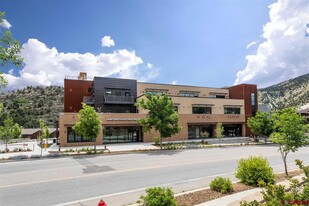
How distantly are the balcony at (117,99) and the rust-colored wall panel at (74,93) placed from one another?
6152 mm

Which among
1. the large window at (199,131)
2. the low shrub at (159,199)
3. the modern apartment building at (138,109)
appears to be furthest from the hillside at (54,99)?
the low shrub at (159,199)

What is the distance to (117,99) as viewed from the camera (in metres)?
42.7

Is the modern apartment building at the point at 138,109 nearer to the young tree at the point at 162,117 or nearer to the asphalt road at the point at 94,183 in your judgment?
the young tree at the point at 162,117

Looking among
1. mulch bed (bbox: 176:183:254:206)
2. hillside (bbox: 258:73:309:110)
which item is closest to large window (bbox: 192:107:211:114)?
mulch bed (bbox: 176:183:254:206)

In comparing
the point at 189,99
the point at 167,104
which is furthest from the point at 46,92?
the point at 167,104

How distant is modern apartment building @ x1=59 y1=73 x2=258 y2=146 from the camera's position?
3781 cm

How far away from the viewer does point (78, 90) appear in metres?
45.3

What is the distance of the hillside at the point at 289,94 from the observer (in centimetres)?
12561

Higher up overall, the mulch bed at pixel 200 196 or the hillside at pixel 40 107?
the hillside at pixel 40 107

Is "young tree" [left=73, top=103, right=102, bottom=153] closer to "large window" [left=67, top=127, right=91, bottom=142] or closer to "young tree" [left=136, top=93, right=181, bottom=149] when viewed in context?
"young tree" [left=136, top=93, right=181, bottom=149]

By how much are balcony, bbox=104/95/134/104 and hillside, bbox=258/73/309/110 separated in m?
104

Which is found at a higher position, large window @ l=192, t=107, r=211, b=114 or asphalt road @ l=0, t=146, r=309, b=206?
large window @ l=192, t=107, r=211, b=114

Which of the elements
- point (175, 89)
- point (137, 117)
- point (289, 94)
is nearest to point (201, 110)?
point (175, 89)

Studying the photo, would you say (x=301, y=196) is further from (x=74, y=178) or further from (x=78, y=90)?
(x=78, y=90)
